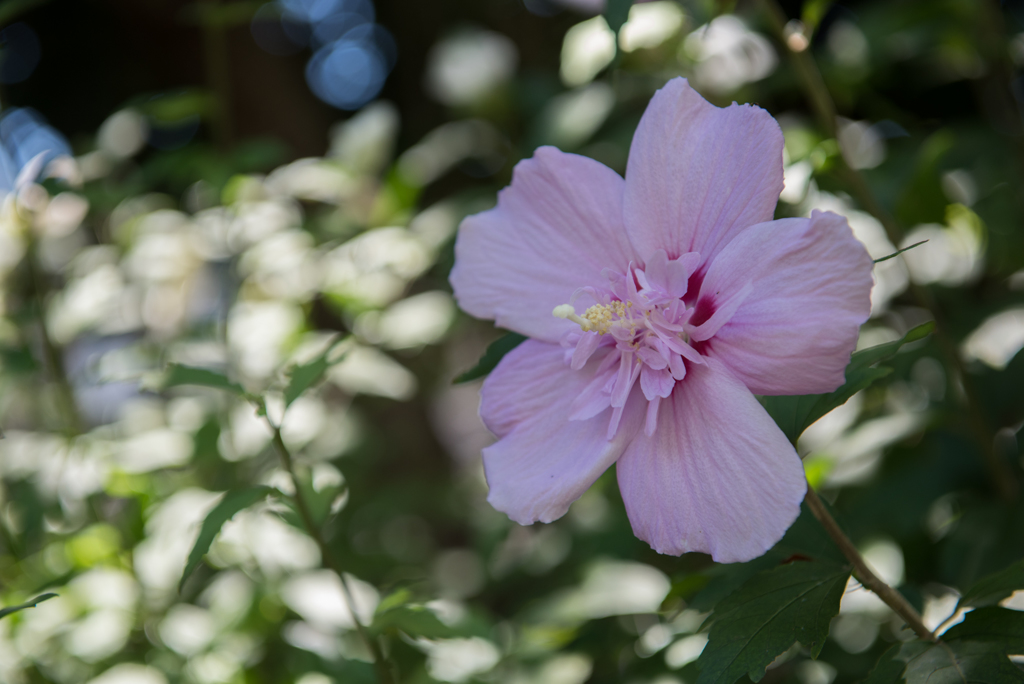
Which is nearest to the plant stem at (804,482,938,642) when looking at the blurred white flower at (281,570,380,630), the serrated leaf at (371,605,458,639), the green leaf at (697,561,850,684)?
the green leaf at (697,561,850,684)

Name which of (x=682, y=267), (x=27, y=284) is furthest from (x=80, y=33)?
(x=682, y=267)

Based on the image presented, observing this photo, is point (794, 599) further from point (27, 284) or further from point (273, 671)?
point (27, 284)

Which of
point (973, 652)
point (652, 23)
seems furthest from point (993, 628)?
point (652, 23)

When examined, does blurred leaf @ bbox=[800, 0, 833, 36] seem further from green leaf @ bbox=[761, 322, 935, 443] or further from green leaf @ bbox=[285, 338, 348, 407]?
green leaf @ bbox=[285, 338, 348, 407]

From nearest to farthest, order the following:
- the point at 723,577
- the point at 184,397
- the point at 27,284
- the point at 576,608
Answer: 1. the point at 723,577
2. the point at 576,608
3. the point at 27,284
4. the point at 184,397

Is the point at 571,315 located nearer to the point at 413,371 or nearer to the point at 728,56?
the point at 728,56

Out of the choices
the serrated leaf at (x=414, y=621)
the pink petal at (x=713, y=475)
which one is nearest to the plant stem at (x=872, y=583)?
the pink petal at (x=713, y=475)

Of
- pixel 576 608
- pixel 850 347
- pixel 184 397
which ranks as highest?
pixel 850 347
